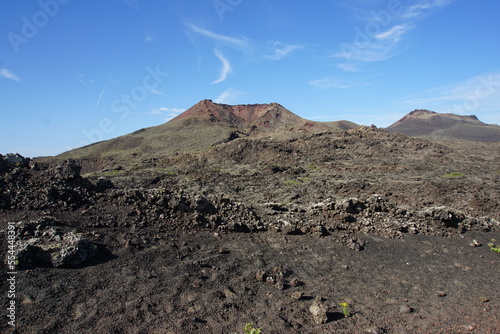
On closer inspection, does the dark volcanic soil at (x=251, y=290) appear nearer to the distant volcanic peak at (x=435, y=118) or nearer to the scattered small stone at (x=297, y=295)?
the scattered small stone at (x=297, y=295)

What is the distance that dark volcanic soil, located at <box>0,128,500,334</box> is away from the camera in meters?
5.54

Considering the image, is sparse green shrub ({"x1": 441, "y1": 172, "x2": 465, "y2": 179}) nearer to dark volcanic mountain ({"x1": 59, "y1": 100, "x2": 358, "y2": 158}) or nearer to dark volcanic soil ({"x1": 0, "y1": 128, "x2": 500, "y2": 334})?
dark volcanic soil ({"x1": 0, "y1": 128, "x2": 500, "y2": 334})

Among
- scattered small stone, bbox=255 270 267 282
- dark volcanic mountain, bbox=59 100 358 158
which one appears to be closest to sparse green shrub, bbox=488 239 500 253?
scattered small stone, bbox=255 270 267 282

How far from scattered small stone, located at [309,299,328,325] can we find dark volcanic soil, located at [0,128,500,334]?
0.04 m

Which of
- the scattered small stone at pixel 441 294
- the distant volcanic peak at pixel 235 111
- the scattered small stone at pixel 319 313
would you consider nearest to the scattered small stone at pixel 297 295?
the scattered small stone at pixel 319 313

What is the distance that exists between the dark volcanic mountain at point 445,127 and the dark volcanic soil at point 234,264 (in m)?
73.4

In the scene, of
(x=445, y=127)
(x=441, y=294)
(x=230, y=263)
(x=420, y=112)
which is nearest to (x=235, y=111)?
(x=445, y=127)

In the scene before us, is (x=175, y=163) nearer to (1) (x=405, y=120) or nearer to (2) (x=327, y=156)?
(2) (x=327, y=156)

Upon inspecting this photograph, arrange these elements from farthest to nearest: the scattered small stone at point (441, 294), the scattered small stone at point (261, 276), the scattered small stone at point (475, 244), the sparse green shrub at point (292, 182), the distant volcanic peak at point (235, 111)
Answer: the distant volcanic peak at point (235, 111) < the sparse green shrub at point (292, 182) < the scattered small stone at point (475, 244) < the scattered small stone at point (261, 276) < the scattered small stone at point (441, 294)

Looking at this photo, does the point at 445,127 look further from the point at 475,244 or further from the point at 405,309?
the point at 405,309

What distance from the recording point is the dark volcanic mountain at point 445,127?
3278 inches

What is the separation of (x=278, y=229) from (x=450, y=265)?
525cm

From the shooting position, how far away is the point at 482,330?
5.33 meters

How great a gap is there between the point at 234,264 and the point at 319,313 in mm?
2759
